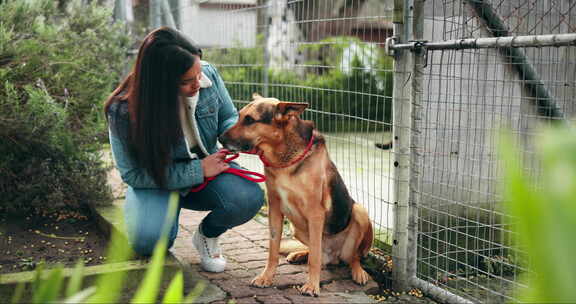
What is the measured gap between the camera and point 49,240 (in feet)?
13.7

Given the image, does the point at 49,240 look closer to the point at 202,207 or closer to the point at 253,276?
the point at 202,207

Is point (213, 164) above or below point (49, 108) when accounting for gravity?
below

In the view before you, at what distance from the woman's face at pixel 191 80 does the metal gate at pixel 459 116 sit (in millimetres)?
1067

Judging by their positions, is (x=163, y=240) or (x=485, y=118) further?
(x=485, y=118)

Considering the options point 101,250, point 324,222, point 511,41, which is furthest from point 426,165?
point 101,250

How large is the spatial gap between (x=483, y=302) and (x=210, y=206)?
1.70 metres

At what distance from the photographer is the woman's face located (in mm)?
3189

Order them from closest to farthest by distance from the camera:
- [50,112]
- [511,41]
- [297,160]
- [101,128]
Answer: [511,41] < [297,160] < [50,112] < [101,128]

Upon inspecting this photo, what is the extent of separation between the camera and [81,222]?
15.2ft

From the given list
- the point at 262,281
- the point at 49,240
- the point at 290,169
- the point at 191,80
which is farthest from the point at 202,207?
the point at 49,240

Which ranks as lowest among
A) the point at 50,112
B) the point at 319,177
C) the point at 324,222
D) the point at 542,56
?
the point at 324,222

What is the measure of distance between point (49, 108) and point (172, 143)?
1.24 metres

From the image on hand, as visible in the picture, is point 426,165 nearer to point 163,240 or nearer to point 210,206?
point 210,206

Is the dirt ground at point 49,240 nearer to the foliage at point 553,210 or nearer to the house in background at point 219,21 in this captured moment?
the house in background at point 219,21
